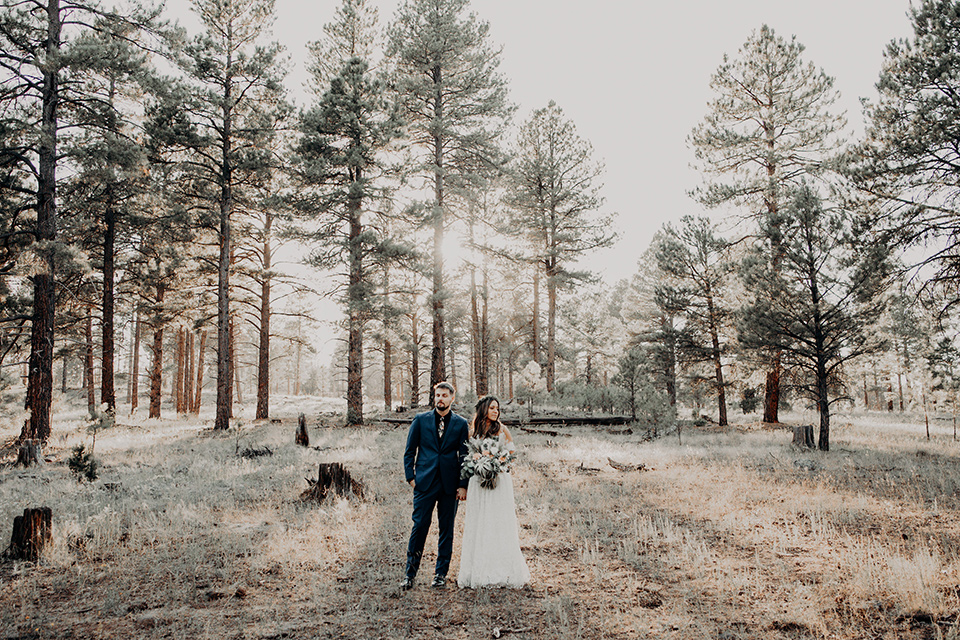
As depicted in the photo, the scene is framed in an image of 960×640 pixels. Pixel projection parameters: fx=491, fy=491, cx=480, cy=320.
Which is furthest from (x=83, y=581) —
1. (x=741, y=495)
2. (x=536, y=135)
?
(x=536, y=135)

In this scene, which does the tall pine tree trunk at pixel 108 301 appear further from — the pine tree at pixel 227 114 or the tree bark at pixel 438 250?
the tree bark at pixel 438 250

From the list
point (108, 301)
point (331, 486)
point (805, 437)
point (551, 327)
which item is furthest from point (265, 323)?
point (805, 437)

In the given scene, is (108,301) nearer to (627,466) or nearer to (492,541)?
(627,466)

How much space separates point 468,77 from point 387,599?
19856mm

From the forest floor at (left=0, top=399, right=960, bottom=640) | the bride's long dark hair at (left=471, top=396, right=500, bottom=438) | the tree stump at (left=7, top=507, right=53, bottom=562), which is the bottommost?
the forest floor at (left=0, top=399, right=960, bottom=640)

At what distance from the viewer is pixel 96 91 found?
12125 millimetres

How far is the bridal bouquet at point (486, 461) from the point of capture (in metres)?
4.83

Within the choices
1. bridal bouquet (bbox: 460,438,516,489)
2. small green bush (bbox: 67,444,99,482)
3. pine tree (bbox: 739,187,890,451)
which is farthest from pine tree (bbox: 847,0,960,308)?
small green bush (bbox: 67,444,99,482)

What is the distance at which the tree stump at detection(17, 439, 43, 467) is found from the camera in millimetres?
10234

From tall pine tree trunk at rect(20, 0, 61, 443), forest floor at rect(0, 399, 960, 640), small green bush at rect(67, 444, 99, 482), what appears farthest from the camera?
tall pine tree trunk at rect(20, 0, 61, 443)

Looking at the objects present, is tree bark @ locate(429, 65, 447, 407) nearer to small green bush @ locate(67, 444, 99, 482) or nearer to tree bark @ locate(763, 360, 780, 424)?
small green bush @ locate(67, 444, 99, 482)

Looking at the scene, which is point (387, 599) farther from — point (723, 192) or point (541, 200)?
point (541, 200)

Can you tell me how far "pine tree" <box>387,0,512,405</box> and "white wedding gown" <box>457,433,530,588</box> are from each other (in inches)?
566

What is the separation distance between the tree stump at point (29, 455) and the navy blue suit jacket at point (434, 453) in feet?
33.4
